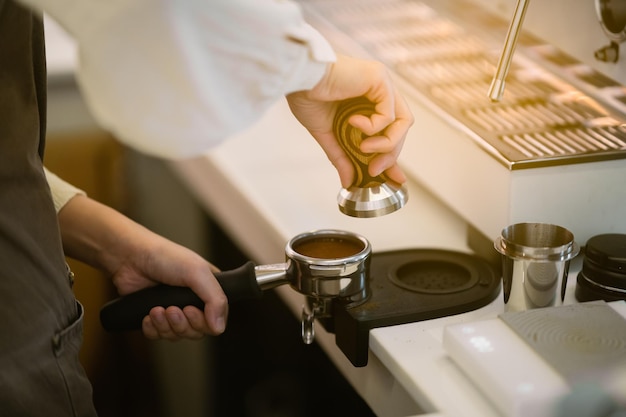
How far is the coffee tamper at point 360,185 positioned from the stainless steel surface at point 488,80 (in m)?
0.15

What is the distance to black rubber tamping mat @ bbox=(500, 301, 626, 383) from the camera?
781 mm

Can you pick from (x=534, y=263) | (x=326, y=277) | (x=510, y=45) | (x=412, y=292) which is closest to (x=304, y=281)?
(x=326, y=277)

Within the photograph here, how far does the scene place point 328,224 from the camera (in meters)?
1.22

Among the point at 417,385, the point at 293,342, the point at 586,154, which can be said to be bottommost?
the point at 293,342

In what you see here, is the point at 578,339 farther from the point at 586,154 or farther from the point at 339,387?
the point at 339,387

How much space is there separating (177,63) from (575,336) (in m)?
0.46

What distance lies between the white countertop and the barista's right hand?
0.62 ft

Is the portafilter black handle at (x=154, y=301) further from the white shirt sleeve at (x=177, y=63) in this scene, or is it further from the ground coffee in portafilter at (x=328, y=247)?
the white shirt sleeve at (x=177, y=63)

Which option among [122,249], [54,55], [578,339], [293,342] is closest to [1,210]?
[122,249]

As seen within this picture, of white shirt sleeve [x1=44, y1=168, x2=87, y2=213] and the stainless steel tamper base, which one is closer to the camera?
the stainless steel tamper base

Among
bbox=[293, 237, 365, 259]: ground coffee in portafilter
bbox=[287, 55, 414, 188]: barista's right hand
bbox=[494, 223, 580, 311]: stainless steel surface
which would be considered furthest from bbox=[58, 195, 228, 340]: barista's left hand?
bbox=[494, 223, 580, 311]: stainless steel surface

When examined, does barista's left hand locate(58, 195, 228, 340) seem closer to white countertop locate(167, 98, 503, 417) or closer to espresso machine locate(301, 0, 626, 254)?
white countertop locate(167, 98, 503, 417)

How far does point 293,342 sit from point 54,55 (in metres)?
1.01

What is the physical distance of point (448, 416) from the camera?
2.62 feet
